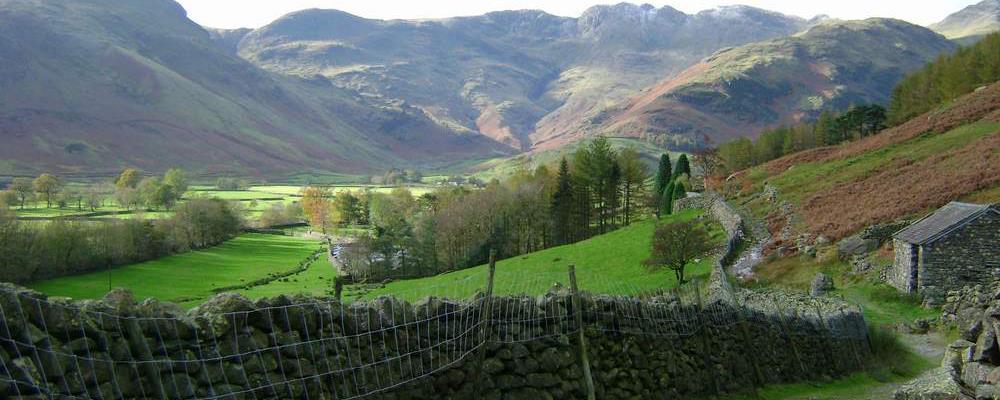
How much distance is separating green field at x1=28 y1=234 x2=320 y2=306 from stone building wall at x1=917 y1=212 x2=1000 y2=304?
53528 mm

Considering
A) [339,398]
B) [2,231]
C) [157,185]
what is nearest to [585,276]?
[339,398]

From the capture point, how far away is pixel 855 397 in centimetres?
1769

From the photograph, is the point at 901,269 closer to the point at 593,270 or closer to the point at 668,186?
the point at 593,270

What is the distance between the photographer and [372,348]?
909 cm

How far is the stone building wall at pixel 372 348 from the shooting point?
606 cm

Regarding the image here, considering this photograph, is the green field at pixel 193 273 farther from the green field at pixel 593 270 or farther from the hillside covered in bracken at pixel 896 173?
the hillside covered in bracken at pixel 896 173

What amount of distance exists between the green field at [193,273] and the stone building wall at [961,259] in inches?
2107

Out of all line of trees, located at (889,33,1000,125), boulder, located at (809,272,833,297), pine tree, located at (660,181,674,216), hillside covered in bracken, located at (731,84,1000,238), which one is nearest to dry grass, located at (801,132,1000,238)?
hillside covered in bracken, located at (731,84,1000,238)

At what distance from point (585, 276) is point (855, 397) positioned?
84.8ft

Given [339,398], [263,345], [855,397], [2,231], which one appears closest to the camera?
[263,345]

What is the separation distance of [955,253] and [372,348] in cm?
3127

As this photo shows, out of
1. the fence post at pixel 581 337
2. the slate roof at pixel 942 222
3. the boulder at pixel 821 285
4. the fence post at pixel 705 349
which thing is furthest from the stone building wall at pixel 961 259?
the fence post at pixel 581 337

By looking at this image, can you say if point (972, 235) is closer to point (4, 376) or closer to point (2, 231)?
point (4, 376)

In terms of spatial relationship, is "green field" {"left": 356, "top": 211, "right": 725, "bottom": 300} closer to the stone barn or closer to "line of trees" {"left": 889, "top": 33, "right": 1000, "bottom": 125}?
the stone barn
